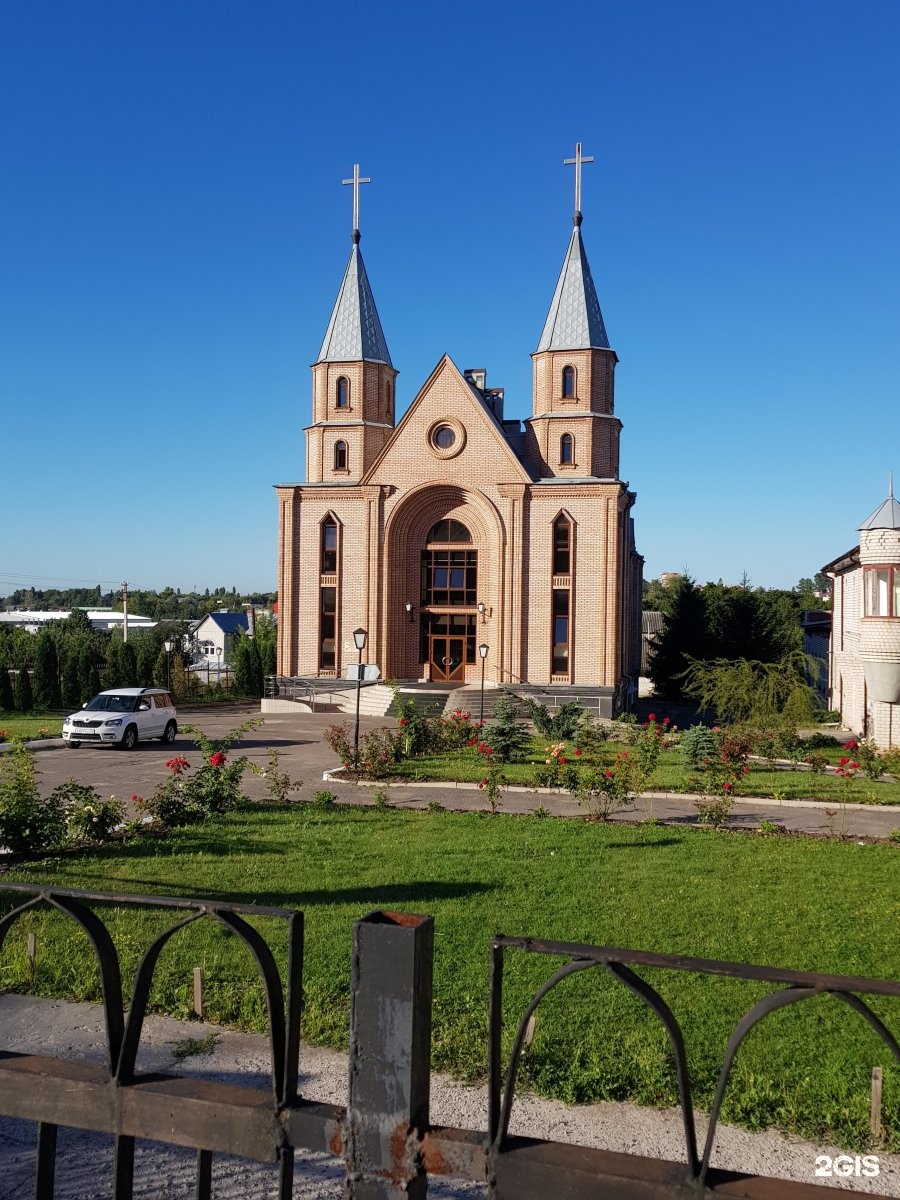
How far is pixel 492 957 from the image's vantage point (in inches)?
83.9

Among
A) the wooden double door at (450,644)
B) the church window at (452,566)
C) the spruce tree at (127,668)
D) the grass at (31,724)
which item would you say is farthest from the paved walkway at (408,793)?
the spruce tree at (127,668)

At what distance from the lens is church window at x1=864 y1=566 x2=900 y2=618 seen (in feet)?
66.5

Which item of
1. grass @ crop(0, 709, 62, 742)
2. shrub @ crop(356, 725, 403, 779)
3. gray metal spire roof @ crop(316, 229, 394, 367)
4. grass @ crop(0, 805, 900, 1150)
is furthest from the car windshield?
gray metal spire roof @ crop(316, 229, 394, 367)

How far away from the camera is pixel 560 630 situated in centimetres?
2947

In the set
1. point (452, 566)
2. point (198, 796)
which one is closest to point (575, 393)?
point (452, 566)

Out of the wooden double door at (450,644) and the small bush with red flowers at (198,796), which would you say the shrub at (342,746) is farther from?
the wooden double door at (450,644)

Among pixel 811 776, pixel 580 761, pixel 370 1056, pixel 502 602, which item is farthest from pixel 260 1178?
pixel 502 602

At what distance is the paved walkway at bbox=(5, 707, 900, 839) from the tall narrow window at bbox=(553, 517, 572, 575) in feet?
37.9

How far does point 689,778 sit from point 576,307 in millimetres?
19392

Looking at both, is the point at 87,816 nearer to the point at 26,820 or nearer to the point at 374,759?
the point at 26,820

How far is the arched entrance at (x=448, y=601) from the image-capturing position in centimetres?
3150

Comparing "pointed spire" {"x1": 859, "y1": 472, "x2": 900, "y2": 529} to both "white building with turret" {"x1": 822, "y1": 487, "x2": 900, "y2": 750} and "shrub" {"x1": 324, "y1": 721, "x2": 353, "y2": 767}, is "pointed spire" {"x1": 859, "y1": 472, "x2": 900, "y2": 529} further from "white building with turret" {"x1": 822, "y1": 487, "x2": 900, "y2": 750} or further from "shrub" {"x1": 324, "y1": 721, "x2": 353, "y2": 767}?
"shrub" {"x1": 324, "y1": 721, "x2": 353, "y2": 767}

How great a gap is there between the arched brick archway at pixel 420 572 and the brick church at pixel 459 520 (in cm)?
5

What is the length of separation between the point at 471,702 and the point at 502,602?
370 cm
